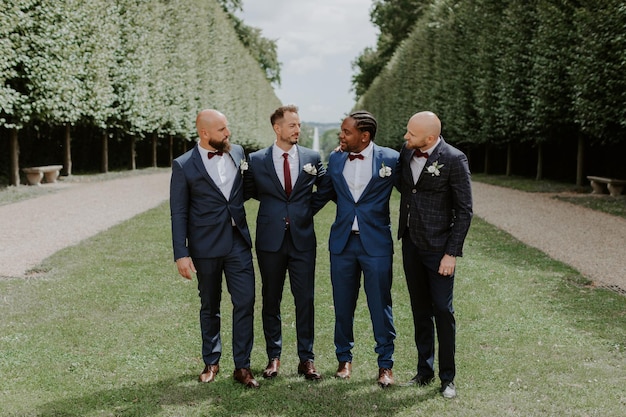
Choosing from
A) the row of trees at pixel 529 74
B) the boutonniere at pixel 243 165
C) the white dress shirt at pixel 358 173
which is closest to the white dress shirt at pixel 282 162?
the boutonniere at pixel 243 165

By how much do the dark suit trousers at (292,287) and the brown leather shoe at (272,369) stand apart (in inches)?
1.5

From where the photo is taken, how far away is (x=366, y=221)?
4.58 metres

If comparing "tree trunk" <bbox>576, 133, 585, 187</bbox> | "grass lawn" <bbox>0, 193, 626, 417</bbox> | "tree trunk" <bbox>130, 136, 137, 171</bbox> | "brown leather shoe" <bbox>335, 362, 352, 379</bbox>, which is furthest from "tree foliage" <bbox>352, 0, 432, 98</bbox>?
"brown leather shoe" <bbox>335, 362, 352, 379</bbox>

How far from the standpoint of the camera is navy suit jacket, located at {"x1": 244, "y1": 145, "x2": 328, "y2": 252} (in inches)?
184

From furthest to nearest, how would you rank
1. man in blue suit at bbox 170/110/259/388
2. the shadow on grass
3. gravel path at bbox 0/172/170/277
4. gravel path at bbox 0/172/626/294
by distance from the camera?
gravel path at bbox 0/172/170/277
gravel path at bbox 0/172/626/294
man in blue suit at bbox 170/110/259/388
the shadow on grass

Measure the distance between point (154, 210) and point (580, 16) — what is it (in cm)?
1202

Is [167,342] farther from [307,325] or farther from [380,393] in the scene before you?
[380,393]

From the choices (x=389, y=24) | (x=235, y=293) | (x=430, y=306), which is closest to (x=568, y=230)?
(x=430, y=306)

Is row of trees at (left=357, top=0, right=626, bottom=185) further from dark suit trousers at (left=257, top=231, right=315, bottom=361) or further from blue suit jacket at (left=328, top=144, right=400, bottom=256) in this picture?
dark suit trousers at (left=257, top=231, right=315, bottom=361)

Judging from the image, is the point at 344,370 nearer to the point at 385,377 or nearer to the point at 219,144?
the point at 385,377

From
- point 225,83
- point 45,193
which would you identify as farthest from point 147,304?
point 225,83

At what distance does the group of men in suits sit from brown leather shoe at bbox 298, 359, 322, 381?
10 mm

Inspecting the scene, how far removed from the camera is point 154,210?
14.8m

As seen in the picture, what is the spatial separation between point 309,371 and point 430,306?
3.35 ft
